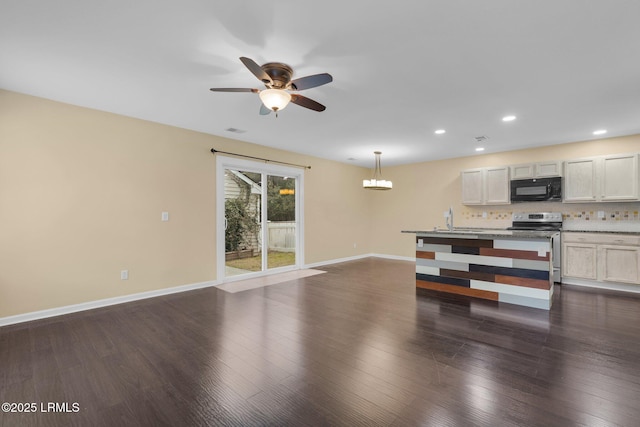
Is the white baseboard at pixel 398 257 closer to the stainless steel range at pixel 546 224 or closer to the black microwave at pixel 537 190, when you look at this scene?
the stainless steel range at pixel 546 224

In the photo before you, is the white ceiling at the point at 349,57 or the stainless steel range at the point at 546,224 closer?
the white ceiling at the point at 349,57

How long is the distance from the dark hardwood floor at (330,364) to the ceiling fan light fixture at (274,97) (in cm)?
230

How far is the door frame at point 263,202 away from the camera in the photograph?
5266 mm

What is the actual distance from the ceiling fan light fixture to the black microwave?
518 cm

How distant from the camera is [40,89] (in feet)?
11.0

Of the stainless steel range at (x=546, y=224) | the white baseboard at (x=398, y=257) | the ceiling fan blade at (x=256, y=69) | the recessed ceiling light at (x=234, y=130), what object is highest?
the recessed ceiling light at (x=234, y=130)

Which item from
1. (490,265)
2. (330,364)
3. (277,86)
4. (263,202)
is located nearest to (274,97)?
(277,86)

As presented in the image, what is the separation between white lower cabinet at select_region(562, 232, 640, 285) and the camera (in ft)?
15.0

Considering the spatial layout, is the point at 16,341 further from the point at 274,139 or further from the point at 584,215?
the point at 584,215

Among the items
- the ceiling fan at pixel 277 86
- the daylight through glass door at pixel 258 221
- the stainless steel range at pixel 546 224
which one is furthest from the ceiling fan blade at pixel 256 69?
the stainless steel range at pixel 546 224

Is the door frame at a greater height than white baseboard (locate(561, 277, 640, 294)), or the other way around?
the door frame

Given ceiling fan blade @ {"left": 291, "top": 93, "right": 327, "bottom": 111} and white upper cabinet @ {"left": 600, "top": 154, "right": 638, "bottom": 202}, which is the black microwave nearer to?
white upper cabinet @ {"left": 600, "top": 154, "right": 638, "bottom": 202}

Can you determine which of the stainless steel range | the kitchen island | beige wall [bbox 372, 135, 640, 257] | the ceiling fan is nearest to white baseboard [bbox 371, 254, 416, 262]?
beige wall [bbox 372, 135, 640, 257]

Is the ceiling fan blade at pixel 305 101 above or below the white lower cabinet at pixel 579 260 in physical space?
above
